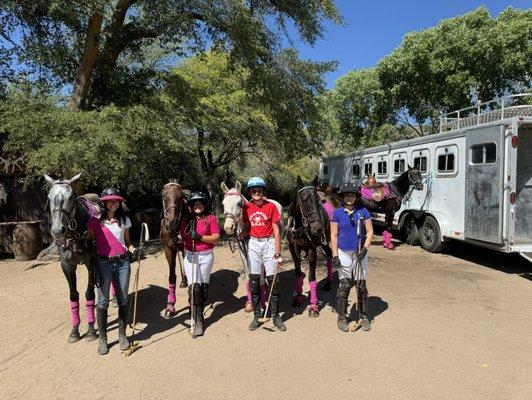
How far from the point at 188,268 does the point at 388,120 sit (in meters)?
20.3

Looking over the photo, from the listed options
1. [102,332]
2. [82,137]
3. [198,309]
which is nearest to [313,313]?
[198,309]

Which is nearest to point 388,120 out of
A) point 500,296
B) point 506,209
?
point 506,209

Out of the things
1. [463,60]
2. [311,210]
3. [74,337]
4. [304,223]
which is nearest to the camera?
[74,337]

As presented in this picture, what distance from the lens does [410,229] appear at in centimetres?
1201

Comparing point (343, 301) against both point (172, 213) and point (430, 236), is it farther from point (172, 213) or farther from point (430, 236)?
point (430, 236)

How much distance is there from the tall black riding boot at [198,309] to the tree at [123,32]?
666 centimetres

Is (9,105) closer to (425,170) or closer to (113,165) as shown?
(113,165)

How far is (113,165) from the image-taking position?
9141 mm

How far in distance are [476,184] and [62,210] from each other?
8.03 metres

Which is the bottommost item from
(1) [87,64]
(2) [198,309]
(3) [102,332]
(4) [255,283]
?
(3) [102,332]

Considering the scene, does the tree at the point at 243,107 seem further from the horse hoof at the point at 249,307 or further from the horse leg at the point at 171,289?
the horse hoof at the point at 249,307

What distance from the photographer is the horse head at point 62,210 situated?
429cm

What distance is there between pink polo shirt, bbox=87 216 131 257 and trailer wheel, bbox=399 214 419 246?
9.06 meters

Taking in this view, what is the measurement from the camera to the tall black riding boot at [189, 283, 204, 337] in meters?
5.14
